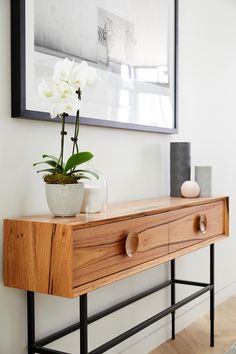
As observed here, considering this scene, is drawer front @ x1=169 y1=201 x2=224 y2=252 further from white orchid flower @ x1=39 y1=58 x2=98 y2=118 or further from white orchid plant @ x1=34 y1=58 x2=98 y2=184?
white orchid flower @ x1=39 y1=58 x2=98 y2=118

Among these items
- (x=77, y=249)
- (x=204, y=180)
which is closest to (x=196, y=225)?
(x=204, y=180)

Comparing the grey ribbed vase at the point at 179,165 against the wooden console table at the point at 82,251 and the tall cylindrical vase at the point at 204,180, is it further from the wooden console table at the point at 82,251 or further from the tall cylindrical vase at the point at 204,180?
the wooden console table at the point at 82,251

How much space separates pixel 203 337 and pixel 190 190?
82 centimetres

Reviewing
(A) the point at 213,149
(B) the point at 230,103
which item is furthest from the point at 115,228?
(B) the point at 230,103

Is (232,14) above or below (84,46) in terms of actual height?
above

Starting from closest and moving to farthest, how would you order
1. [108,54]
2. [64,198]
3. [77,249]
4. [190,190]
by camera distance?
[77,249], [64,198], [108,54], [190,190]

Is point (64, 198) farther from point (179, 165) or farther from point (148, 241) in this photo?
point (179, 165)

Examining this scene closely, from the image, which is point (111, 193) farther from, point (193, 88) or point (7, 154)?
point (193, 88)

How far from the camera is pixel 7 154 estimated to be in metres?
1.49

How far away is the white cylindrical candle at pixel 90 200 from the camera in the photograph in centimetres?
156

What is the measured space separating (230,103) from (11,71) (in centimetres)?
204

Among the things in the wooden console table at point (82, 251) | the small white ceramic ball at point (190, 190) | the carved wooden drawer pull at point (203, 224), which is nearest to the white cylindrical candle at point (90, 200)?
the wooden console table at point (82, 251)

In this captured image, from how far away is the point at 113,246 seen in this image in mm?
1490

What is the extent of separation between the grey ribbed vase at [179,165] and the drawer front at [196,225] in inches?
7.8
